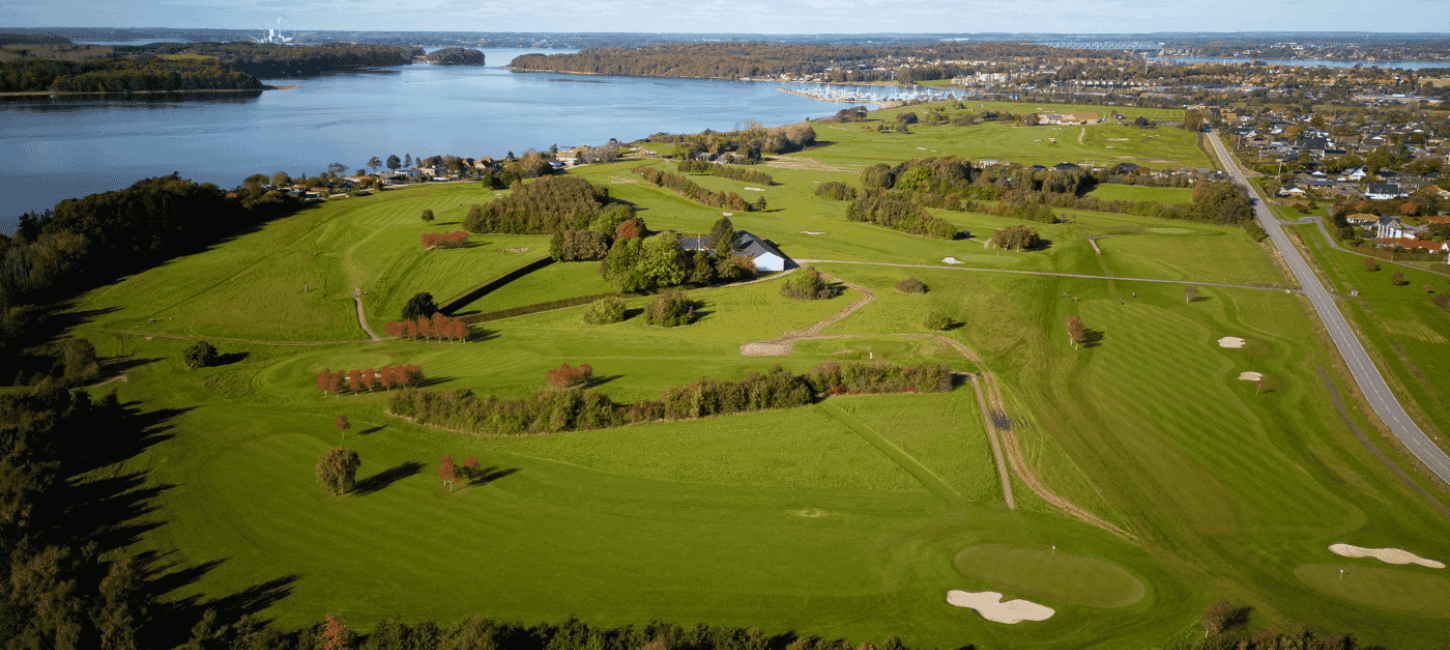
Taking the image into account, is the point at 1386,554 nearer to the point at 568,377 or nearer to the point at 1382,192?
the point at 568,377

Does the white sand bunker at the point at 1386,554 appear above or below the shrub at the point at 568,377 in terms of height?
below

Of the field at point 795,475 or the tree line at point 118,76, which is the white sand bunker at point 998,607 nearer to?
the field at point 795,475

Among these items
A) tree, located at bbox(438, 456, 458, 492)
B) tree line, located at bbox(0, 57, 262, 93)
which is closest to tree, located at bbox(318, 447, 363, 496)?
tree, located at bbox(438, 456, 458, 492)

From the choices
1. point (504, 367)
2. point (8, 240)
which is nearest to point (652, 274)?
point (504, 367)

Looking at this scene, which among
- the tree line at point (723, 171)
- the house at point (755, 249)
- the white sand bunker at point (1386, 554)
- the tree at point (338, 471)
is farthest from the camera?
the tree line at point (723, 171)

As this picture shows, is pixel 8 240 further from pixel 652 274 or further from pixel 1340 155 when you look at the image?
pixel 1340 155

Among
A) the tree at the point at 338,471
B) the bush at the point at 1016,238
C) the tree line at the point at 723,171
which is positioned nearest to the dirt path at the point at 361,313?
the tree at the point at 338,471
